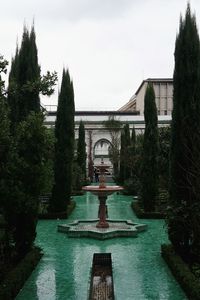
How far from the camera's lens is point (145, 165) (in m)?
18.1

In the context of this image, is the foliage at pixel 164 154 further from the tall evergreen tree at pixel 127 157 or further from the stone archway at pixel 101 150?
the stone archway at pixel 101 150

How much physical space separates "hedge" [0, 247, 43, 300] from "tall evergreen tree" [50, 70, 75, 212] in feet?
26.4

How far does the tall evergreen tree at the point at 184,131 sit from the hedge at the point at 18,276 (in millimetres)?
3139

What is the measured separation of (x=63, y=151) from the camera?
18250mm

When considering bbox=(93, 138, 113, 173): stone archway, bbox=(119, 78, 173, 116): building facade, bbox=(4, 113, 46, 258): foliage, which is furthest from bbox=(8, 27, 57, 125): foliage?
bbox=(119, 78, 173, 116): building facade

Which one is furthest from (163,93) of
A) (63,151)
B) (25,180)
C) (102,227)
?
(25,180)

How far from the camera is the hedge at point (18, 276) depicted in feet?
21.9

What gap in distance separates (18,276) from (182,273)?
2.99 metres

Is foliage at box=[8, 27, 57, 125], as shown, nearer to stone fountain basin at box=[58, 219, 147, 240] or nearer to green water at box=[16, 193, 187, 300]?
green water at box=[16, 193, 187, 300]

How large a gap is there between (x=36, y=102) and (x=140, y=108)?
57372mm

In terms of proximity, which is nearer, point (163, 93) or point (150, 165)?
point (150, 165)

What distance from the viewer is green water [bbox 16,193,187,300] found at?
24.0ft

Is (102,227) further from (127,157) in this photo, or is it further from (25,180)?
(127,157)

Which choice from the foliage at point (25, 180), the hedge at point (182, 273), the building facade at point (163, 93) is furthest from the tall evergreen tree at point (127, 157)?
the building facade at point (163, 93)
